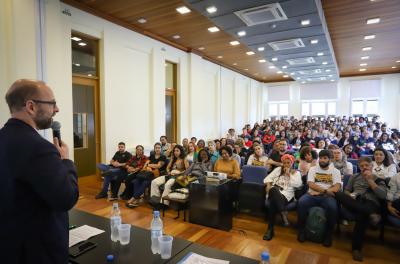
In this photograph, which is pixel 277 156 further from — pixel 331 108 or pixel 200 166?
pixel 331 108

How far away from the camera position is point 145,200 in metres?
4.82

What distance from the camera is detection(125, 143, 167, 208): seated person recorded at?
4.63m

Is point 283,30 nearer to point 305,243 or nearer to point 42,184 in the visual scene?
point 305,243

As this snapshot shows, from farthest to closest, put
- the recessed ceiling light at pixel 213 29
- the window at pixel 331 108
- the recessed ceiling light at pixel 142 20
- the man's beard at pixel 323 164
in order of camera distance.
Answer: the window at pixel 331 108
the recessed ceiling light at pixel 213 29
the recessed ceiling light at pixel 142 20
the man's beard at pixel 323 164

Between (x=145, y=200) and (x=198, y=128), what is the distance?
482 centimetres

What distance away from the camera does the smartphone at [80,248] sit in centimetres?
148

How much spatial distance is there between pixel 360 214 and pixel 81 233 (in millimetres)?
2955

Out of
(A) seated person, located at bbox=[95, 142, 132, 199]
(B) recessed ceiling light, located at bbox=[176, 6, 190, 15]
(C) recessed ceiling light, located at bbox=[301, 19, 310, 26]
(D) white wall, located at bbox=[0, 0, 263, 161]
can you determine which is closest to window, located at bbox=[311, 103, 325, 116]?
(D) white wall, located at bbox=[0, 0, 263, 161]

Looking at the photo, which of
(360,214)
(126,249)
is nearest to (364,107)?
(360,214)

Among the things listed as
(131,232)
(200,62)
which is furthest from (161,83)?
(131,232)

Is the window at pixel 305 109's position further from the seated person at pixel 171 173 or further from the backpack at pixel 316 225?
the backpack at pixel 316 225

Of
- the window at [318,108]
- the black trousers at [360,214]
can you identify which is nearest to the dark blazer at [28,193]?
the black trousers at [360,214]

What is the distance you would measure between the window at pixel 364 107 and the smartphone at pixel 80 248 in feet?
51.1

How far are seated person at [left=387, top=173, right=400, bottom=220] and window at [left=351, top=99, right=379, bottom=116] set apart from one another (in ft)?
41.3
